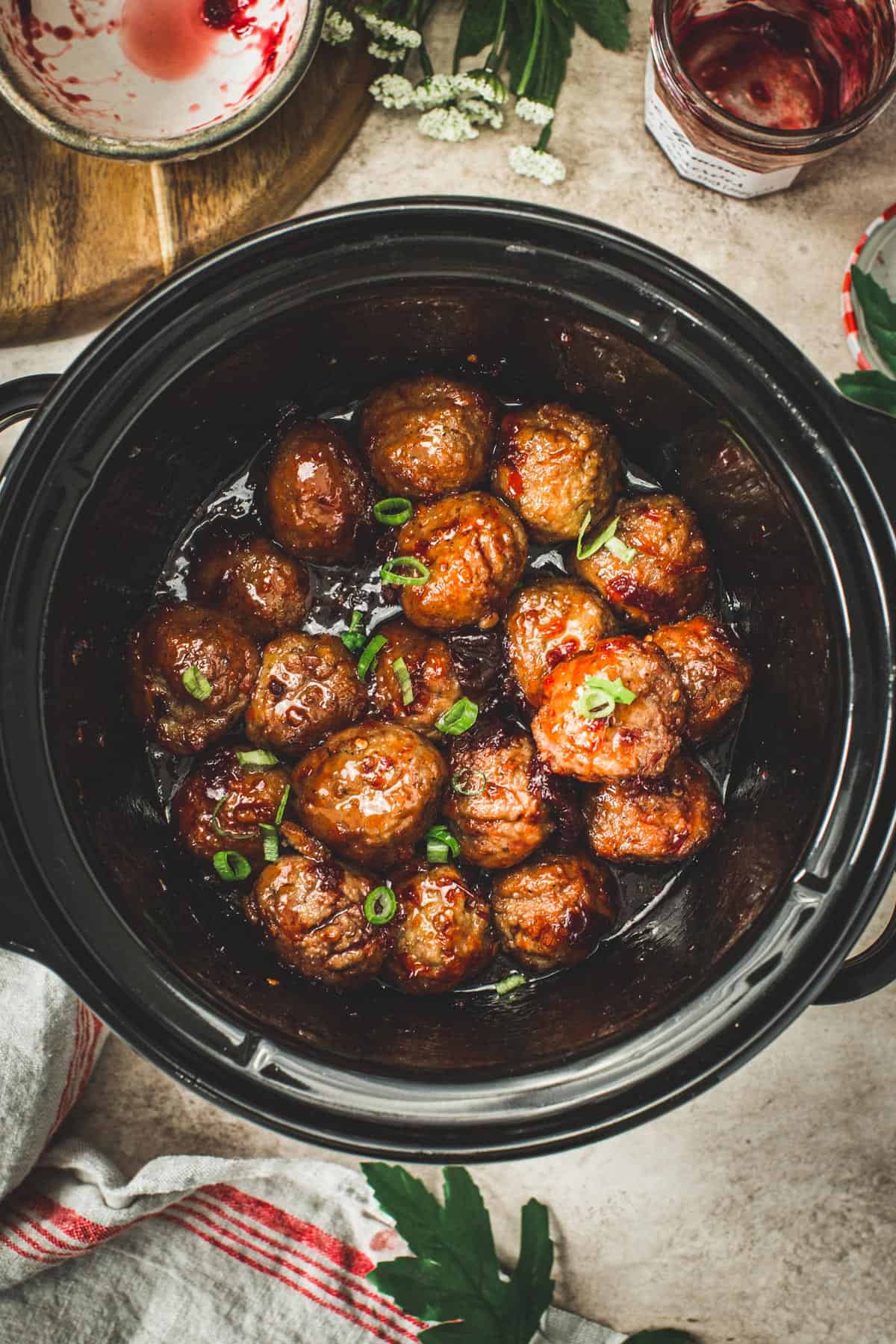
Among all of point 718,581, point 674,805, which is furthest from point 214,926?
point 718,581

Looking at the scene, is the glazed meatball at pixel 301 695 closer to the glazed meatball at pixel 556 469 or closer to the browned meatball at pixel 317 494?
the browned meatball at pixel 317 494

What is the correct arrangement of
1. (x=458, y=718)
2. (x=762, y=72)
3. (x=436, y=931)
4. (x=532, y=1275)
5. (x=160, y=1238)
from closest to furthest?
1. (x=436, y=931)
2. (x=458, y=718)
3. (x=532, y=1275)
4. (x=762, y=72)
5. (x=160, y=1238)

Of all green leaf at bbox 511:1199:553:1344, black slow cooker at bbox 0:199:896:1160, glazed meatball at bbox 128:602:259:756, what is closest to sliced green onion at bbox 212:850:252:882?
black slow cooker at bbox 0:199:896:1160

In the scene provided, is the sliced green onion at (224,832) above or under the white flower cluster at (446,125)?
under

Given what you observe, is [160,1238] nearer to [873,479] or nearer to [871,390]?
[873,479]

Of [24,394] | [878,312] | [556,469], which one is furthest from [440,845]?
[878,312]

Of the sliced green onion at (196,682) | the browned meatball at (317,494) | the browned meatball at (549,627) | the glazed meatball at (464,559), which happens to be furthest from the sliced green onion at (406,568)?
the sliced green onion at (196,682)
